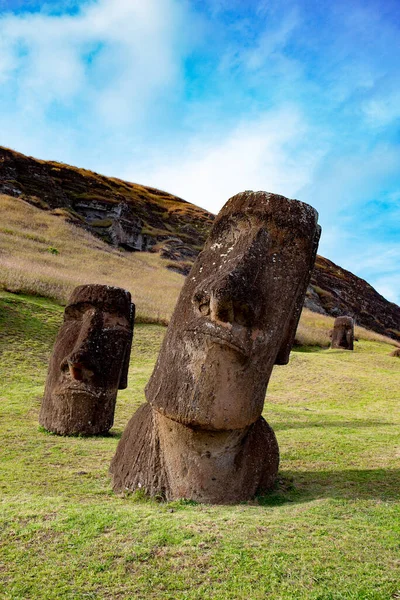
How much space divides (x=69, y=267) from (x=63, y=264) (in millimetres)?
622

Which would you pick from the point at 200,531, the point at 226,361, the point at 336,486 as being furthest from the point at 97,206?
the point at 200,531

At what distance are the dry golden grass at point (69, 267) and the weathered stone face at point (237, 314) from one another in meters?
16.4

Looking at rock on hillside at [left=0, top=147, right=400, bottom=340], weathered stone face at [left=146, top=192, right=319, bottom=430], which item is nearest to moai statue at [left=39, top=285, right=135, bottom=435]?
weathered stone face at [left=146, top=192, right=319, bottom=430]

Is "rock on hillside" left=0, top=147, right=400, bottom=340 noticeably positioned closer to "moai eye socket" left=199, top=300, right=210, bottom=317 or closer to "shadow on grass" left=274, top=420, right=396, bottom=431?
"shadow on grass" left=274, top=420, right=396, bottom=431

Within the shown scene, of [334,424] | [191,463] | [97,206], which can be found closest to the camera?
[191,463]

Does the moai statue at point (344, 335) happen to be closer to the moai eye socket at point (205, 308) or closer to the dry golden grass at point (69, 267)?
the dry golden grass at point (69, 267)

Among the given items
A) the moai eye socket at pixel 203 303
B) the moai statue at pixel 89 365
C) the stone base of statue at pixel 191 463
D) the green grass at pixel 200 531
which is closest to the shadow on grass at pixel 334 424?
the green grass at pixel 200 531

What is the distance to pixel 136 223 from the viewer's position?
57.0 metres

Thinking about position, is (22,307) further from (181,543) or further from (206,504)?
(181,543)

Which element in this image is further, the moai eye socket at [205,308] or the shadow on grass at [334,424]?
the shadow on grass at [334,424]

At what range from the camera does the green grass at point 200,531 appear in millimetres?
2803

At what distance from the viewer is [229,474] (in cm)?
480

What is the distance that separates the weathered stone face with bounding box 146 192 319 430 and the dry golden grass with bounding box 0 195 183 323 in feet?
53.9

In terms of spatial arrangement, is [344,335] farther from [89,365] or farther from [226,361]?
[226,361]
